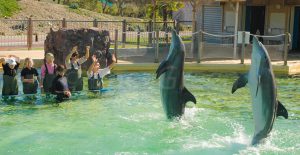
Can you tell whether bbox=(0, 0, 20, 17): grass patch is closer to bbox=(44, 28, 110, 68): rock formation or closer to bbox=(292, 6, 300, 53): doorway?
bbox=(292, 6, 300, 53): doorway

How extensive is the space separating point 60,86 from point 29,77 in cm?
100

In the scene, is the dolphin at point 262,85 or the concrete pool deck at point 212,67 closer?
the dolphin at point 262,85

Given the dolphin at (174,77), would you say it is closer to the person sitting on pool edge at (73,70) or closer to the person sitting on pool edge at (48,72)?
the person sitting on pool edge at (48,72)

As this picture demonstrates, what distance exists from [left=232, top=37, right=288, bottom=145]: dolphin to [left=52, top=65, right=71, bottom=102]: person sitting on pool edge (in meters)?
5.39

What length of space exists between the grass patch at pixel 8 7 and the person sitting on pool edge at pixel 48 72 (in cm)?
3061

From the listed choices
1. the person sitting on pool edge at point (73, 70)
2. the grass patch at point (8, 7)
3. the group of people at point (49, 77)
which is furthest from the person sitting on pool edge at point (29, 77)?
the grass patch at point (8, 7)

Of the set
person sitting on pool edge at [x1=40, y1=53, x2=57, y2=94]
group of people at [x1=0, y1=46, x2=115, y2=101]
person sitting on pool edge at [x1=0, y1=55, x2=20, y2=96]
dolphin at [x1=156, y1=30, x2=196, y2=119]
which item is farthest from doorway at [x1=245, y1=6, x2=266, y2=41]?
dolphin at [x1=156, y1=30, x2=196, y2=119]

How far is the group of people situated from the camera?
1263 cm

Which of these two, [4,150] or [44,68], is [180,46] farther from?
[44,68]

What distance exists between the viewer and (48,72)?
43.1ft

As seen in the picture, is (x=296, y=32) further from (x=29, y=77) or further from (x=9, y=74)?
(x=9, y=74)

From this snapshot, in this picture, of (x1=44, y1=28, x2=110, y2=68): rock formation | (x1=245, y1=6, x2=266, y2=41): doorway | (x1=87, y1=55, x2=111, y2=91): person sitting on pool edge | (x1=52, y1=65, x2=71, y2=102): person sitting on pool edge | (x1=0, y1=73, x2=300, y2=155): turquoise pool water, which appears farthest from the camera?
(x1=245, y1=6, x2=266, y2=41): doorway

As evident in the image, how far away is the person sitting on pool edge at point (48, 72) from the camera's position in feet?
42.9

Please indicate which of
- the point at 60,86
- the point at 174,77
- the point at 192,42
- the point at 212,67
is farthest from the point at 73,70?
the point at 192,42
